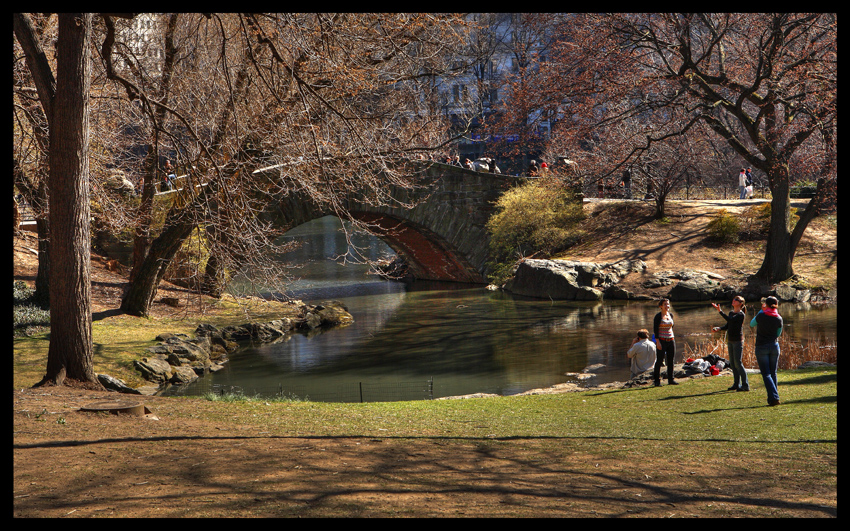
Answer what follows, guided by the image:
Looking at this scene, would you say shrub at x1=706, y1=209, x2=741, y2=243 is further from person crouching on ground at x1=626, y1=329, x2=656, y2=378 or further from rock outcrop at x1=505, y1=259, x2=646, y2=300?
person crouching on ground at x1=626, y1=329, x2=656, y2=378

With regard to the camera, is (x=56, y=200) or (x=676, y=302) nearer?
(x=56, y=200)

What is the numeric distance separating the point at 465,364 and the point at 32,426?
34.5 ft

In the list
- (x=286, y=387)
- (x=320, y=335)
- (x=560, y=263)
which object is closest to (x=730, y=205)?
(x=560, y=263)

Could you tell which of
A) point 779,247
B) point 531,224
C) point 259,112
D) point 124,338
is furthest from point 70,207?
point 531,224

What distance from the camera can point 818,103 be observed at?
62.8 ft

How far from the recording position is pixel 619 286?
2672 cm

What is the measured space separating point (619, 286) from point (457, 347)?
984cm

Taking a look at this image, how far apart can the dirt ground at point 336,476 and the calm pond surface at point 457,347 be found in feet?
20.3

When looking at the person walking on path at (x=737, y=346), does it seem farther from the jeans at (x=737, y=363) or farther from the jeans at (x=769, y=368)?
the jeans at (x=769, y=368)

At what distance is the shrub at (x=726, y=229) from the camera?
2884 cm

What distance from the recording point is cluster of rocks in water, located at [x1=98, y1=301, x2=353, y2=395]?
603 inches

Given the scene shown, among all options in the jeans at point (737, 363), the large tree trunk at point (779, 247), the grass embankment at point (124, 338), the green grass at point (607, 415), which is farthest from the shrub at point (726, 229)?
the jeans at point (737, 363)

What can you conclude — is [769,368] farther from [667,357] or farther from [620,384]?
[620,384]

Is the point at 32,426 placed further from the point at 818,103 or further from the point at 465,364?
the point at 818,103
